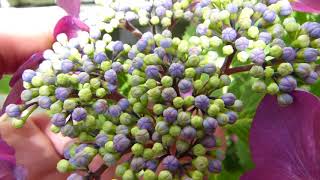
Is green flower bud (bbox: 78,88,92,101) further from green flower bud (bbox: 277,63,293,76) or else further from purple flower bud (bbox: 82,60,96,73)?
green flower bud (bbox: 277,63,293,76)

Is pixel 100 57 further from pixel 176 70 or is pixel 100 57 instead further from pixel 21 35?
pixel 21 35

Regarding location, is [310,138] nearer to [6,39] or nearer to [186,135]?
[186,135]

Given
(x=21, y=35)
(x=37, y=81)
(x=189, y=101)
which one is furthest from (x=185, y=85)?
(x=21, y=35)

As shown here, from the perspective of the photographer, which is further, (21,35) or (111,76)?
(21,35)

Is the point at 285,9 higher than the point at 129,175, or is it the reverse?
the point at 285,9

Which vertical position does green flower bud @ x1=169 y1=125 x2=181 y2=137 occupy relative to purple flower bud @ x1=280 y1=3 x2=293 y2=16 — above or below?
below

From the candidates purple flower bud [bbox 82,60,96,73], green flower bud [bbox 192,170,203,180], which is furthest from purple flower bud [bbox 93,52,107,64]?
green flower bud [bbox 192,170,203,180]
